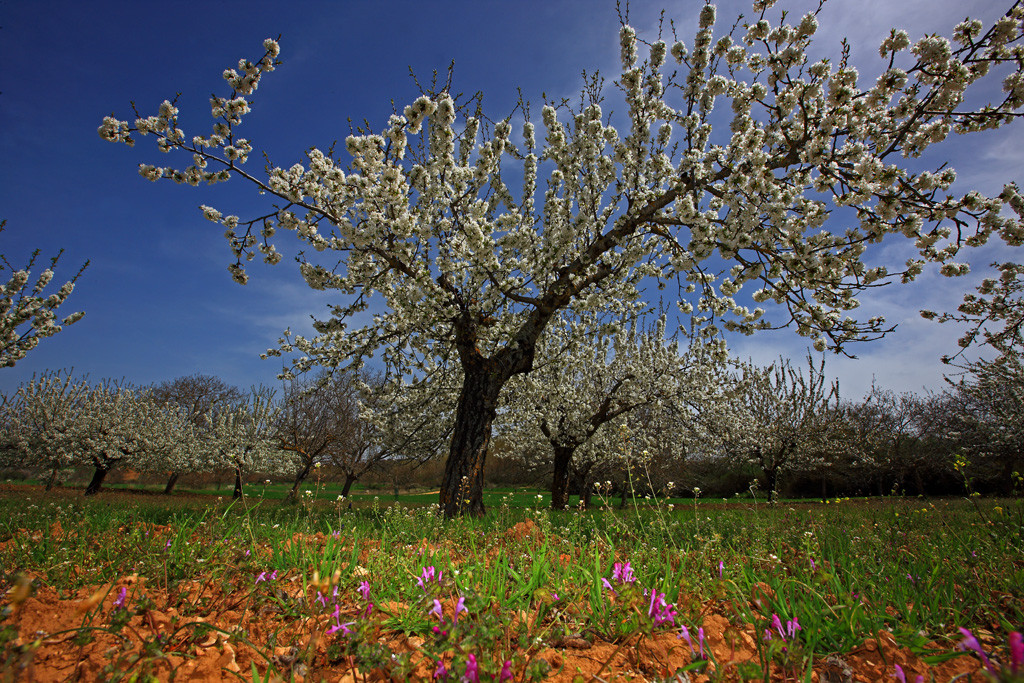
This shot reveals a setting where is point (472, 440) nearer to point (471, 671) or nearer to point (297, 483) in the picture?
point (471, 671)

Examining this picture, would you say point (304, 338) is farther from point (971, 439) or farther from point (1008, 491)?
point (971, 439)

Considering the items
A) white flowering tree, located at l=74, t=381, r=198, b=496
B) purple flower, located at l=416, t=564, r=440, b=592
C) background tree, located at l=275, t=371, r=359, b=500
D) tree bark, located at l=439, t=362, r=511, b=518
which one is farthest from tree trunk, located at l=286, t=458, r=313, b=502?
white flowering tree, located at l=74, t=381, r=198, b=496

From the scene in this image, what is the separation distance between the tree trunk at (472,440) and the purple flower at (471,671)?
A: 6216mm

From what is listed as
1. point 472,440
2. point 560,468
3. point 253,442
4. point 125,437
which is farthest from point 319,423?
point 472,440

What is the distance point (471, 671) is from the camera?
1.59 meters

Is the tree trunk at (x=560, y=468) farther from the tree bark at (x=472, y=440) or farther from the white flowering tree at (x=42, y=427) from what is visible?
the white flowering tree at (x=42, y=427)

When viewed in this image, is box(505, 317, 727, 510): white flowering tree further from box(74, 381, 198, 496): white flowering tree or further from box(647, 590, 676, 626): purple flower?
box(74, 381, 198, 496): white flowering tree

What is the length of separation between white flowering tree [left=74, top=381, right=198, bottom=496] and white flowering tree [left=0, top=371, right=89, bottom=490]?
536 mm

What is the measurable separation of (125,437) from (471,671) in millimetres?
33984

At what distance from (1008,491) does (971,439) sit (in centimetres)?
350

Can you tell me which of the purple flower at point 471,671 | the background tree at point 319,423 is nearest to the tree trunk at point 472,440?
the purple flower at point 471,671

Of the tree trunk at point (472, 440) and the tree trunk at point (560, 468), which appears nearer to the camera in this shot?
the tree trunk at point (472, 440)

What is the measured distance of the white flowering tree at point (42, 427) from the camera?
23.7 meters

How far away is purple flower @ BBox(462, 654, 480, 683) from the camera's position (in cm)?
158
